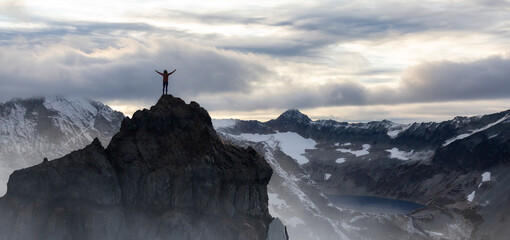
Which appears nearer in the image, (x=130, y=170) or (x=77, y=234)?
(x=77, y=234)

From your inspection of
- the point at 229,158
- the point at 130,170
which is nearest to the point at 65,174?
A: the point at 130,170

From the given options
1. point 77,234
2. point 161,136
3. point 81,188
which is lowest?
point 77,234

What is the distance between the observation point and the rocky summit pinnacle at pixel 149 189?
5359 cm

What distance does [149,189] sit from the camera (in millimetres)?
56312

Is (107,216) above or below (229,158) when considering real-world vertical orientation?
below

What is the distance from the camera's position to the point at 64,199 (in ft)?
178

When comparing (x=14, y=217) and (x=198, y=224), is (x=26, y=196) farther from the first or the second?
(x=198, y=224)

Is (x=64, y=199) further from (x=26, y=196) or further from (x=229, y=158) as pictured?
(x=229, y=158)

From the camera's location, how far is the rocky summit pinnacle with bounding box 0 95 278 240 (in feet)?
176

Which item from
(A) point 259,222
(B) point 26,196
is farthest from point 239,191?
(B) point 26,196

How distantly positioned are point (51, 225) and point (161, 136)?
1213 cm

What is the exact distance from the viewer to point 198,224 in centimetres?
5556

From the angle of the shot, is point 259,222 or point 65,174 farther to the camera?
point 259,222

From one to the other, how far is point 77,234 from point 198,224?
9.25m
